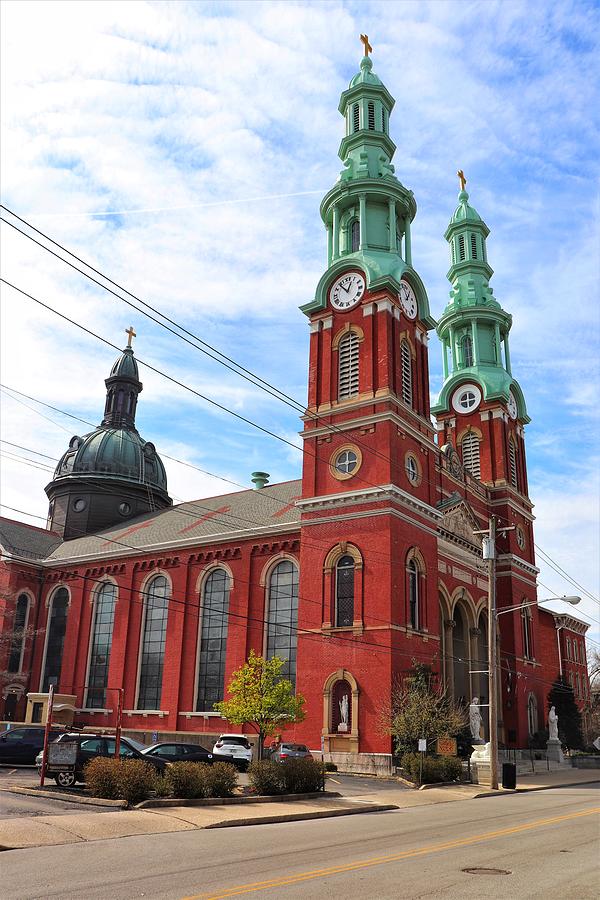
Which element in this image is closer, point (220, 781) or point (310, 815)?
point (310, 815)

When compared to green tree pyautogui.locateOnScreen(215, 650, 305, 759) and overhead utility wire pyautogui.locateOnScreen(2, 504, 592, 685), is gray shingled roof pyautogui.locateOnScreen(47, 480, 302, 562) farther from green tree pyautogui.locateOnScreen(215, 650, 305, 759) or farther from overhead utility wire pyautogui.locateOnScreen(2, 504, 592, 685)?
green tree pyautogui.locateOnScreen(215, 650, 305, 759)

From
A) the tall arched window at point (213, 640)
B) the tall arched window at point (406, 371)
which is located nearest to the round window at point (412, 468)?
the tall arched window at point (406, 371)

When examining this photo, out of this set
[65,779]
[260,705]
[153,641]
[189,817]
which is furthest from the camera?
[153,641]

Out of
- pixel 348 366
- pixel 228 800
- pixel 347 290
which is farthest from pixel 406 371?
pixel 228 800

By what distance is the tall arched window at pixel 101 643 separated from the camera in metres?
45.3

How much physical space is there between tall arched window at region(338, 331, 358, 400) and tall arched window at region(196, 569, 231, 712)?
1185 cm

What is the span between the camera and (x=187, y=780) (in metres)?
19.0

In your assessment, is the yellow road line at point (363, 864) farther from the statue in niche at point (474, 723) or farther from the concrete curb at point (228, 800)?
the statue in niche at point (474, 723)

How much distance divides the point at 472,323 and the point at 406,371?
16667mm

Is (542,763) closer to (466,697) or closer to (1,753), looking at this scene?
(466,697)

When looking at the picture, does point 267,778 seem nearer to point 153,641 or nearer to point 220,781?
point 220,781

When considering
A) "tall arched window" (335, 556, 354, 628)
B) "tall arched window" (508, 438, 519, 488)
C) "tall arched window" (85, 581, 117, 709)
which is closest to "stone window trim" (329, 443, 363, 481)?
"tall arched window" (335, 556, 354, 628)

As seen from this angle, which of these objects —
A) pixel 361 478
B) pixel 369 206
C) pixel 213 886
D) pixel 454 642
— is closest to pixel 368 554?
pixel 361 478

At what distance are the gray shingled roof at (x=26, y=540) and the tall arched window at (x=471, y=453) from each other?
95.5 feet
